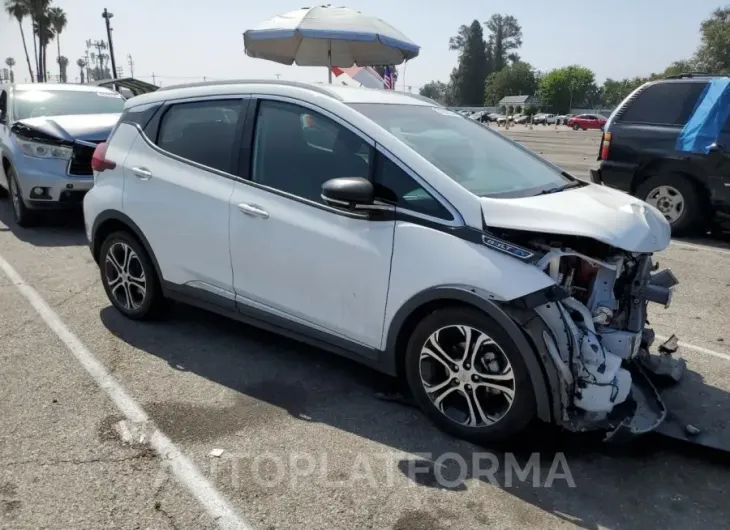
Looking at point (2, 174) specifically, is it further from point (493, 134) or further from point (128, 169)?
point (493, 134)

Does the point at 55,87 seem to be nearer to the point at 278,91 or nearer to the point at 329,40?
the point at 329,40

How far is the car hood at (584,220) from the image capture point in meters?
2.91

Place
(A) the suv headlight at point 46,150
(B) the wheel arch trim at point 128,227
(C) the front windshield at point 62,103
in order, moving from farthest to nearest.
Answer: (C) the front windshield at point 62,103 → (A) the suv headlight at point 46,150 → (B) the wheel arch trim at point 128,227

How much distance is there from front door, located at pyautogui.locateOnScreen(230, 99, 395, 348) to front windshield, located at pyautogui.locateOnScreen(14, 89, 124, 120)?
5960mm

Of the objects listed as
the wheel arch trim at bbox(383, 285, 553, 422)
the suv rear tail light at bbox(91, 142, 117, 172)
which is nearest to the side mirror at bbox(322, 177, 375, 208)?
the wheel arch trim at bbox(383, 285, 553, 422)

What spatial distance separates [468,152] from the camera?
3.65 metres

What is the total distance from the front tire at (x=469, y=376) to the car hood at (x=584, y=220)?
19.0 inches

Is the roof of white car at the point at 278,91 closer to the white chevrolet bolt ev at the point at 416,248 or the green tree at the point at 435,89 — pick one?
the white chevrolet bolt ev at the point at 416,248

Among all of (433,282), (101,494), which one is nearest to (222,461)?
(101,494)

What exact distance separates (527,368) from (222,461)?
149 centimetres

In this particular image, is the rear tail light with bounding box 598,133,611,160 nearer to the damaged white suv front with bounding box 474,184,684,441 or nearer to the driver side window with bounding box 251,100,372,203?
the damaged white suv front with bounding box 474,184,684,441

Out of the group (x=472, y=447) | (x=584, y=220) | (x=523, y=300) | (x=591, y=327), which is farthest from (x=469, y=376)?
(x=584, y=220)

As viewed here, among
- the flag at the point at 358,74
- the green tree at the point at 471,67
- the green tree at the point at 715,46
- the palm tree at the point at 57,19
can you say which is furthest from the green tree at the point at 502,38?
the flag at the point at 358,74

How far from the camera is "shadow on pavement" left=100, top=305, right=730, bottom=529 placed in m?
2.74
